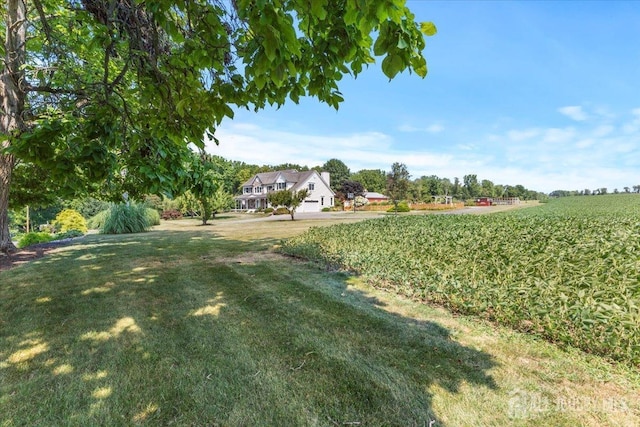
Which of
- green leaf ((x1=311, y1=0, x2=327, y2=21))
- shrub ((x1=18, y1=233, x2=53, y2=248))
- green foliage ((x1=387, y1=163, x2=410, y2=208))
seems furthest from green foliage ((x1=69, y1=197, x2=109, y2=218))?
green leaf ((x1=311, y1=0, x2=327, y2=21))

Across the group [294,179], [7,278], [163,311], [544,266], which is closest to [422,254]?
[544,266]

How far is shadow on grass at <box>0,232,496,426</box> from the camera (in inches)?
88.4

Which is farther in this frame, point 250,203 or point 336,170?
point 336,170

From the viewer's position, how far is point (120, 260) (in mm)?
8195

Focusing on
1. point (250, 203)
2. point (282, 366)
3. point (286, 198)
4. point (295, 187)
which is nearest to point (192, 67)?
point (282, 366)

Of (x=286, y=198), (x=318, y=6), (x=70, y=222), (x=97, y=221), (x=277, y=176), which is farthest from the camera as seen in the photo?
(x=277, y=176)

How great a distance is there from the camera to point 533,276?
413 cm

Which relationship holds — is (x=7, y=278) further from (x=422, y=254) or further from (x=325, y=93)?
(x=422, y=254)

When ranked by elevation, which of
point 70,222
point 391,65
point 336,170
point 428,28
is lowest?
point 70,222

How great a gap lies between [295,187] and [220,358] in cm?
4289

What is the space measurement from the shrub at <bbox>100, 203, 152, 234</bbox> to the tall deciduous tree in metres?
13.8

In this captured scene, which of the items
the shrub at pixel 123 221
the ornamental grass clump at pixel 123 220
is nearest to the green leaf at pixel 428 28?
the ornamental grass clump at pixel 123 220

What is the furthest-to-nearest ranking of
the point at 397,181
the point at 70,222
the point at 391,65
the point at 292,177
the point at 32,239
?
the point at 292,177
the point at 397,181
the point at 70,222
the point at 32,239
the point at 391,65

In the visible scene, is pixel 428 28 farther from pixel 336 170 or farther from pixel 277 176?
pixel 336 170
